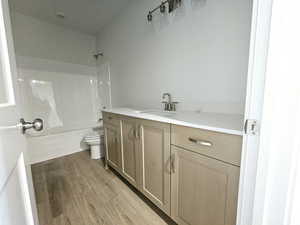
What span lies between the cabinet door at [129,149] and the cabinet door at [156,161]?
11 cm

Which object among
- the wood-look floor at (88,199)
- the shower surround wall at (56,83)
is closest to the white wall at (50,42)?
the shower surround wall at (56,83)

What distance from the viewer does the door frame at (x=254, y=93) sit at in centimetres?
48

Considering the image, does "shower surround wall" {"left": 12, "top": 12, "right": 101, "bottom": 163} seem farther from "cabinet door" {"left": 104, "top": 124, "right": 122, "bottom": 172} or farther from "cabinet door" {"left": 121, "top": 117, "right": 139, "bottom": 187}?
"cabinet door" {"left": 121, "top": 117, "right": 139, "bottom": 187}

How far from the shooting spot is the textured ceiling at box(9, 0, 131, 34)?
7.08ft

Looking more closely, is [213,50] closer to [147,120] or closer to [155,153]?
[147,120]

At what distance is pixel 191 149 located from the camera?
0.98 meters

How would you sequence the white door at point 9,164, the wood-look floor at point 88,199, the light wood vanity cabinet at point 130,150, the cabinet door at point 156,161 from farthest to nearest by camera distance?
the light wood vanity cabinet at point 130,150
the wood-look floor at point 88,199
the cabinet door at point 156,161
the white door at point 9,164

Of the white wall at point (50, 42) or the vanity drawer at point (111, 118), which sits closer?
the vanity drawer at point (111, 118)

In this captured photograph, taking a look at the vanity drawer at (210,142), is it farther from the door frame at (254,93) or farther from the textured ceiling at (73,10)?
the textured ceiling at (73,10)

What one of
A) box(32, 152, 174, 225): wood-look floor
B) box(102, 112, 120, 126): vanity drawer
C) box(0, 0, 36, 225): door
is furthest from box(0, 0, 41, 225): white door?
box(102, 112, 120, 126): vanity drawer

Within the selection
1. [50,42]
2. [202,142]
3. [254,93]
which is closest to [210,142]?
[202,142]

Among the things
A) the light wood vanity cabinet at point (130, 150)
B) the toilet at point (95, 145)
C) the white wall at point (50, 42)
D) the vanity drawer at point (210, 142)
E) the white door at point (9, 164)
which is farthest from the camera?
the toilet at point (95, 145)

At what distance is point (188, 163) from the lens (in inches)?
39.8

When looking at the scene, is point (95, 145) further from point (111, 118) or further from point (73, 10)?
point (73, 10)
